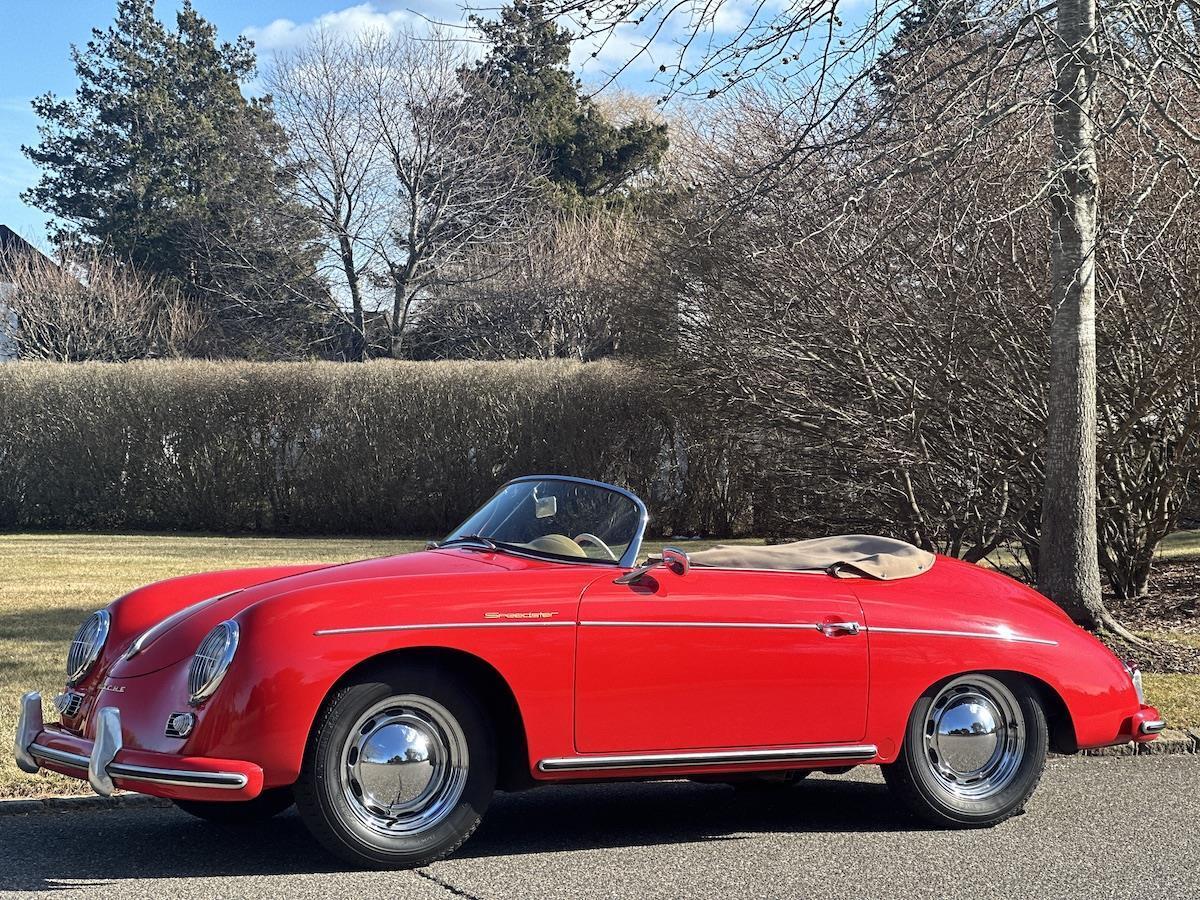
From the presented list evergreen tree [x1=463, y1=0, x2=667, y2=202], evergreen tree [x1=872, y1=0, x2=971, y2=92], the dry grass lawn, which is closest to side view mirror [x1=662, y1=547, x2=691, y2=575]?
the dry grass lawn

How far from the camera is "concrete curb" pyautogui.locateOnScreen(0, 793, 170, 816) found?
18.0 ft

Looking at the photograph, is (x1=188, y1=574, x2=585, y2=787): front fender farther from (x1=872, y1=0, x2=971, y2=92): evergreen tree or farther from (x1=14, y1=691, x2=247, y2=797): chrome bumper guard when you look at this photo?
(x1=872, y1=0, x2=971, y2=92): evergreen tree

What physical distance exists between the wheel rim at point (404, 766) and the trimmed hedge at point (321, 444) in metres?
16.0

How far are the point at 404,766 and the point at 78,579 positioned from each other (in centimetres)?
1028

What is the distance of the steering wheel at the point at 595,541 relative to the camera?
17.2ft

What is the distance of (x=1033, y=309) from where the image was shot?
431 inches

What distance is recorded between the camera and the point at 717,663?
500cm

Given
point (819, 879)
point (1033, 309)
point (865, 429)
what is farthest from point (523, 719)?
point (865, 429)

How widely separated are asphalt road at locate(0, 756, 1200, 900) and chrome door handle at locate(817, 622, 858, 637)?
79 cm

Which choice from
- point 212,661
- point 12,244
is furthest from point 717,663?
point 12,244

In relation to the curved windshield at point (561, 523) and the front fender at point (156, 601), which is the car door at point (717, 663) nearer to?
the curved windshield at point (561, 523)

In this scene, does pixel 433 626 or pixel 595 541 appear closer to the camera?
pixel 433 626

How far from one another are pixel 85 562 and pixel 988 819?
12.9m

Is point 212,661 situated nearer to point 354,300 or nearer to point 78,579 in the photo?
point 78,579
